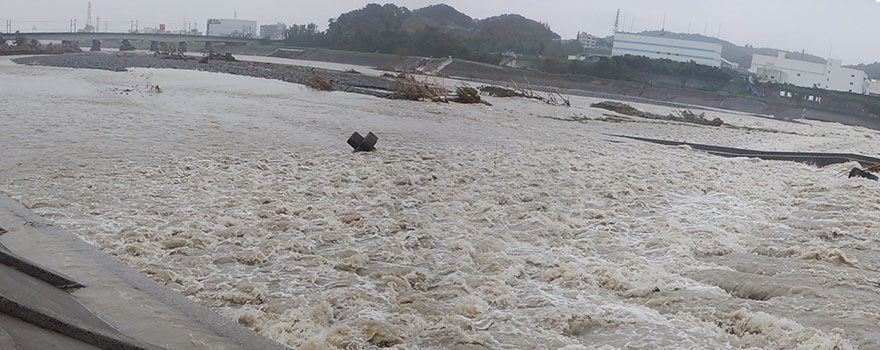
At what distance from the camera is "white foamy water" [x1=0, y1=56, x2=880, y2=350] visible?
17.5ft

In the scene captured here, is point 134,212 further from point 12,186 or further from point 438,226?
point 438,226

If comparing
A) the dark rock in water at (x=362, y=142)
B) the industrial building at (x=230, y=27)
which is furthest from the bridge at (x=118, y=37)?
the dark rock in water at (x=362, y=142)

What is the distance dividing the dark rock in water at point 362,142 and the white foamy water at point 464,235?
26 centimetres

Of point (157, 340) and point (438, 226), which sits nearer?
point (157, 340)

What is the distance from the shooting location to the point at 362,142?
14.1m

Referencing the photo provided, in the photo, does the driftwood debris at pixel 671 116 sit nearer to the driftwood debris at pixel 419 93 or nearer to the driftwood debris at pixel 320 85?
the driftwood debris at pixel 419 93

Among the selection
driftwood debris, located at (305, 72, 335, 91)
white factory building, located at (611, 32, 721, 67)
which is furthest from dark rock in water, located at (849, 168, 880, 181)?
white factory building, located at (611, 32, 721, 67)

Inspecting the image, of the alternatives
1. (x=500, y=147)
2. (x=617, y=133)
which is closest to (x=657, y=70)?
(x=617, y=133)

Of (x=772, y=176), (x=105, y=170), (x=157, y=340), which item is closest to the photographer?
(x=157, y=340)

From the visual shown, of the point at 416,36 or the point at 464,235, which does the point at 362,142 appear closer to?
the point at 464,235

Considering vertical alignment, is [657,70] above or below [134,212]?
above

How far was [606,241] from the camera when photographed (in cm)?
801

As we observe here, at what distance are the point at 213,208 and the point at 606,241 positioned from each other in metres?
4.73

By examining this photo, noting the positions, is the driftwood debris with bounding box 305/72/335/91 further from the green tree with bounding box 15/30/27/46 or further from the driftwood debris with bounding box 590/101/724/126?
the green tree with bounding box 15/30/27/46
